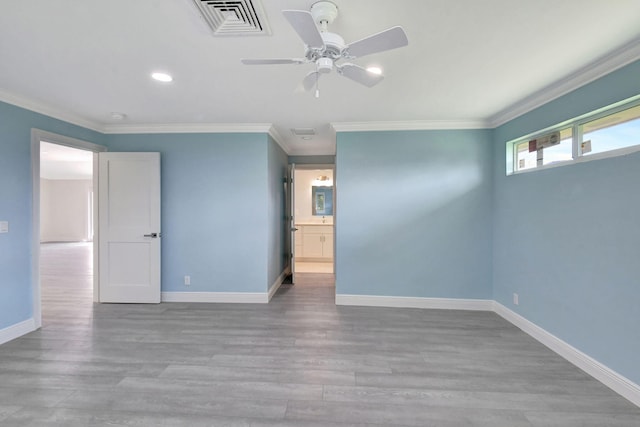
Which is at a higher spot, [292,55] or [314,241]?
[292,55]

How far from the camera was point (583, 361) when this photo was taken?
2.50 metres

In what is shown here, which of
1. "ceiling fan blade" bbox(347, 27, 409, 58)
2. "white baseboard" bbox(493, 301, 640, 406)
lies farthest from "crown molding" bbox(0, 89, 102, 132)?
"white baseboard" bbox(493, 301, 640, 406)

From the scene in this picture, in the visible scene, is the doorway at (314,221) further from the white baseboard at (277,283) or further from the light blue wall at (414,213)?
the light blue wall at (414,213)

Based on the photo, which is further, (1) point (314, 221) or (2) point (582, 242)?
(1) point (314, 221)

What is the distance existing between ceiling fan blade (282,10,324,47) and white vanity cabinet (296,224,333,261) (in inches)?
224

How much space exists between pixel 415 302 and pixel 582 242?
6.55 feet

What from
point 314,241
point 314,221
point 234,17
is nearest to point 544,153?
point 234,17

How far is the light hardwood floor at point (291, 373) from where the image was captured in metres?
1.96

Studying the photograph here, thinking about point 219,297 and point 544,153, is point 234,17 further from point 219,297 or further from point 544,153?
point 219,297

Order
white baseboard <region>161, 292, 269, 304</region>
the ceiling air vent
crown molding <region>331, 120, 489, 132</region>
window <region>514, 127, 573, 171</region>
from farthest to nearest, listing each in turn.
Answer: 1. white baseboard <region>161, 292, 269, 304</region>
2. crown molding <region>331, 120, 489, 132</region>
3. window <region>514, 127, 573, 171</region>
4. the ceiling air vent

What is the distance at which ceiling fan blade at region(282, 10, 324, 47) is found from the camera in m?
1.35

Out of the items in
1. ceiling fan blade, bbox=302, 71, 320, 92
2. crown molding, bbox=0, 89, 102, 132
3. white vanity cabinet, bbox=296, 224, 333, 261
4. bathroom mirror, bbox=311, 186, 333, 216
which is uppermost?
crown molding, bbox=0, 89, 102, 132

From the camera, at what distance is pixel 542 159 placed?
10.2 ft

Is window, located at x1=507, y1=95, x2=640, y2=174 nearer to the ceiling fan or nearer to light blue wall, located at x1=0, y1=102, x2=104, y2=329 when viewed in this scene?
the ceiling fan
